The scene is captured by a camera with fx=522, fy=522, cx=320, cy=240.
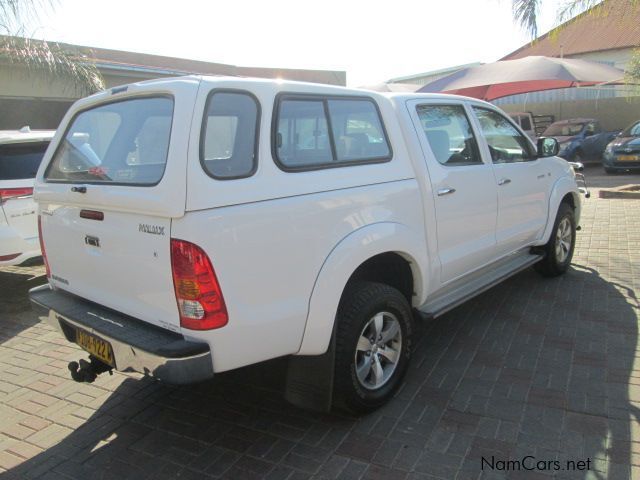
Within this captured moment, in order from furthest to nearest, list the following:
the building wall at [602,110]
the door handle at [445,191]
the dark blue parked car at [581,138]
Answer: the building wall at [602,110]
the dark blue parked car at [581,138]
the door handle at [445,191]

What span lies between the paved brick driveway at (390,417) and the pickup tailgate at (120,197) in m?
0.84

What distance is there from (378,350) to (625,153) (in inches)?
559

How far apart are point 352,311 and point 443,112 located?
1.83 metres

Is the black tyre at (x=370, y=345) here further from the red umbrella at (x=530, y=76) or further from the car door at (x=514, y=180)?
the red umbrella at (x=530, y=76)

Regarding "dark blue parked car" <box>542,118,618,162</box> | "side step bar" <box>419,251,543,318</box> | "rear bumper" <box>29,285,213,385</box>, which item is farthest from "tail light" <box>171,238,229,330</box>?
"dark blue parked car" <box>542,118,618,162</box>

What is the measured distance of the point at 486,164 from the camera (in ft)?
13.5

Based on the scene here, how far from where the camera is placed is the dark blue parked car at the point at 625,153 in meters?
14.4

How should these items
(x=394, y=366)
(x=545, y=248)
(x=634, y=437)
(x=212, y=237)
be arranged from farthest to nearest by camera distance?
(x=545, y=248), (x=394, y=366), (x=634, y=437), (x=212, y=237)

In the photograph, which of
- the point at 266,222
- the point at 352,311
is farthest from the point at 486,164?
the point at 266,222

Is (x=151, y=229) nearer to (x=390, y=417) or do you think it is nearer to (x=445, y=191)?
(x=390, y=417)

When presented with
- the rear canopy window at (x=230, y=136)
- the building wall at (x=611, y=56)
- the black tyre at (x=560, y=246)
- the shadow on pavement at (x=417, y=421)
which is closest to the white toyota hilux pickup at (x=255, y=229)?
the rear canopy window at (x=230, y=136)

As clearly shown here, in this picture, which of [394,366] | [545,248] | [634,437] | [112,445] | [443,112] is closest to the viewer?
→ [634,437]

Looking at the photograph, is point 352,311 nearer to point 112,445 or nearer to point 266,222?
point 266,222

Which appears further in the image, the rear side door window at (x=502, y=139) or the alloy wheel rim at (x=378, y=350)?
the rear side door window at (x=502, y=139)
